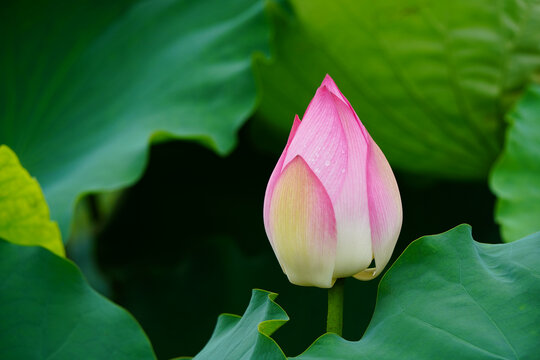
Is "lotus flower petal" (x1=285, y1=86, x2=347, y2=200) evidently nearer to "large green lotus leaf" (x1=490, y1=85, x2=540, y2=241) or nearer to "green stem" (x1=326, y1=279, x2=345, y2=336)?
"green stem" (x1=326, y1=279, x2=345, y2=336)

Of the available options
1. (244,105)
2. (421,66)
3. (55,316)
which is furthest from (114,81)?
(55,316)

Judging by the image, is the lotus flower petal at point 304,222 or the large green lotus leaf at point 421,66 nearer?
the lotus flower petal at point 304,222

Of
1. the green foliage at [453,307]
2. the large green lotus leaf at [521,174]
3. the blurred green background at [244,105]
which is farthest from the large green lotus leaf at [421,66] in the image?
Result: the green foliage at [453,307]

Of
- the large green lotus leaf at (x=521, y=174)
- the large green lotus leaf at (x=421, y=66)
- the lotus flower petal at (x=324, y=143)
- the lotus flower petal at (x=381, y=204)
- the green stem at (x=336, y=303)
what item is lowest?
the large green lotus leaf at (x=521, y=174)

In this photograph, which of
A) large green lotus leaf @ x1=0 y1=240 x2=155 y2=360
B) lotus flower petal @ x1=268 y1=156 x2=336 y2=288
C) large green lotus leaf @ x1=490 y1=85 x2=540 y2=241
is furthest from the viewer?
large green lotus leaf @ x1=490 y1=85 x2=540 y2=241

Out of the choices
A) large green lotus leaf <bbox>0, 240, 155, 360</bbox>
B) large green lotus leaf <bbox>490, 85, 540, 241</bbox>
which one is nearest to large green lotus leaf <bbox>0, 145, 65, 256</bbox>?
large green lotus leaf <bbox>0, 240, 155, 360</bbox>

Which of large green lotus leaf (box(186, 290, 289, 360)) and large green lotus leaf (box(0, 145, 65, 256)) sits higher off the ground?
large green lotus leaf (box(0, 145, 65, 256))

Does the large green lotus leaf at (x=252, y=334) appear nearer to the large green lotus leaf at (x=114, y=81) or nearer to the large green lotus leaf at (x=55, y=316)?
the large green lotus leaf at (x=55, y=316)
